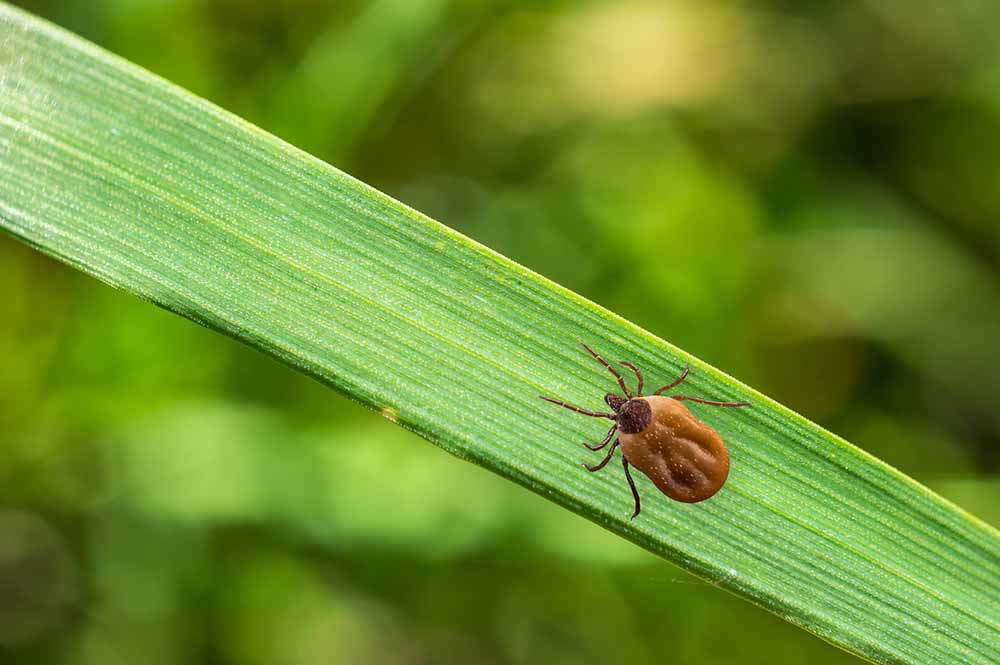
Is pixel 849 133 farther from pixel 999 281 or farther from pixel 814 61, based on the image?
pixel 999 281

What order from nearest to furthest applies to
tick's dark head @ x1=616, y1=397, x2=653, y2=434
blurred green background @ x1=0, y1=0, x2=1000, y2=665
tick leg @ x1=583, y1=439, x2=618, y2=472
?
tick leg @ x1=583, y1=439, x2=618, y2=472 < tick's dark head @ x1=616, y1=397, x2=653, y2=434 < blurred green background @ x1=0, y1=0, x2=1000, y2=665

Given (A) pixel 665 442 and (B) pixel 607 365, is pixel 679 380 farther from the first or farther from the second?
(A) pixel 665 442

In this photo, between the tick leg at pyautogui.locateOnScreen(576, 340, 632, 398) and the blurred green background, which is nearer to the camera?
the tick leg at pyautogui.locateOnScreen(576, 340, 632, 398)

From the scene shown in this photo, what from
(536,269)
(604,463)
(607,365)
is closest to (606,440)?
(604,463)

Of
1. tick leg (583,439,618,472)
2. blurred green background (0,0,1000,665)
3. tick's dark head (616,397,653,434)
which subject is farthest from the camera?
blurred green background (0,0,1000,665)

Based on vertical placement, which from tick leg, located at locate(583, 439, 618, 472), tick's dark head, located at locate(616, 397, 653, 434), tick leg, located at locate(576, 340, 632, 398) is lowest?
tick leg, located at locate(583, 439, 618, 472)

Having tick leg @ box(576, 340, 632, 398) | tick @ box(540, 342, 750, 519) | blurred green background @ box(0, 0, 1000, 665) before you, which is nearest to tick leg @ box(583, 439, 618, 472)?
tick @ box(540, 342, 750, 519)

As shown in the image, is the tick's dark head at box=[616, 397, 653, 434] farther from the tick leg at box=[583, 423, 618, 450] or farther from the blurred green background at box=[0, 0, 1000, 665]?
the blurred green background at box=[0, 0, 1000, 665]
